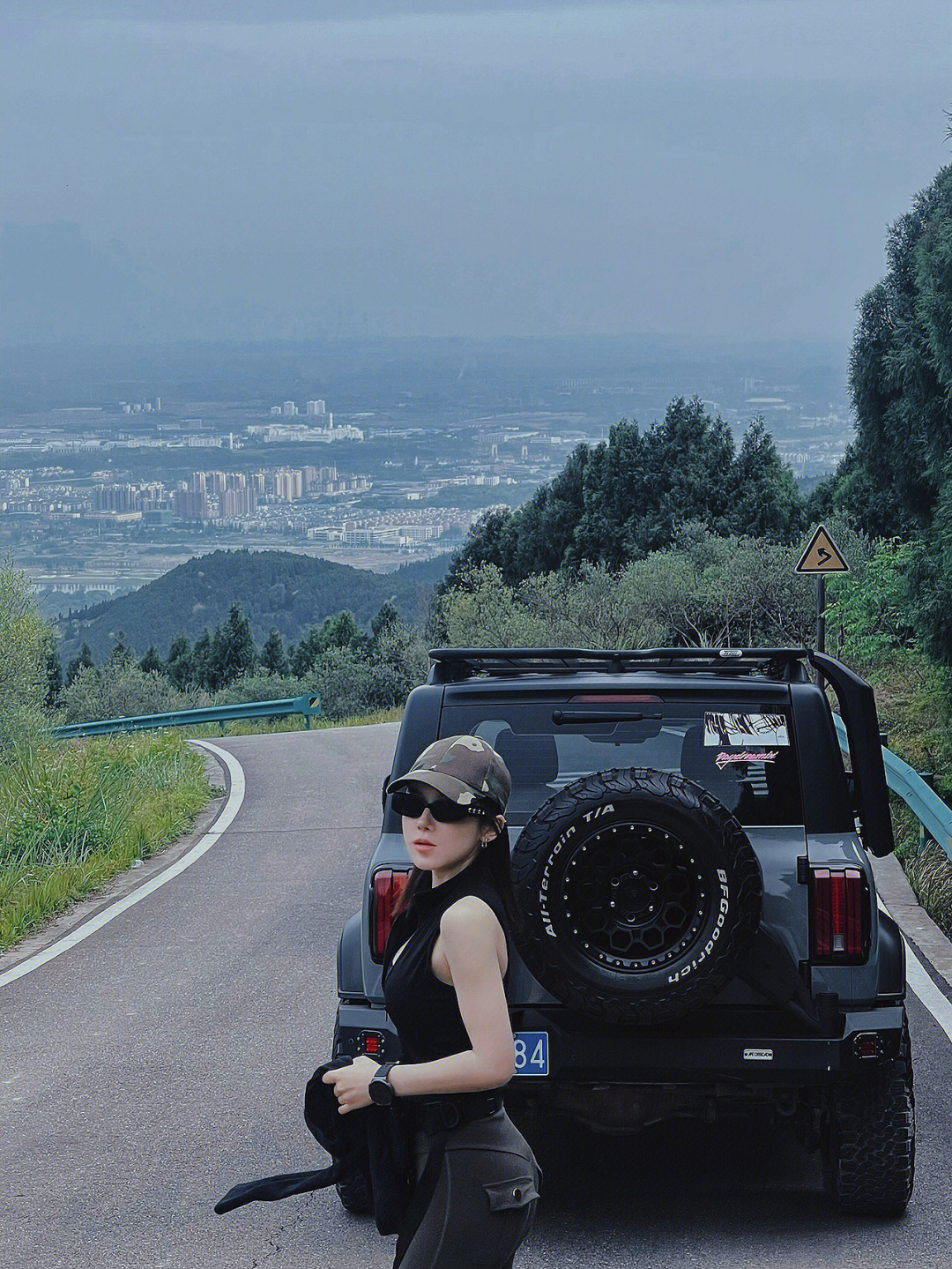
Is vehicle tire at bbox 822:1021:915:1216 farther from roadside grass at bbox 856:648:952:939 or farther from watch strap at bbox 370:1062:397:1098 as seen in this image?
roadside grass at bbox 856:648:952:939

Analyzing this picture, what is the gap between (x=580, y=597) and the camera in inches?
1998

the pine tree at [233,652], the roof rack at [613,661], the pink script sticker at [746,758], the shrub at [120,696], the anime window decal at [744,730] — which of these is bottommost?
the pine tree at [233,652]

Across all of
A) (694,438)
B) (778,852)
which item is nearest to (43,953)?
(778,852)

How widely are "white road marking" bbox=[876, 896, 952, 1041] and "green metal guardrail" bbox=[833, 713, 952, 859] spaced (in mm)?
794

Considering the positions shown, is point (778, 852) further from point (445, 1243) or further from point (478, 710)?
point (445, 1243)

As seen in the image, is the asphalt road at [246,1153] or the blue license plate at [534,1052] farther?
the asphalt road at [246,1153]

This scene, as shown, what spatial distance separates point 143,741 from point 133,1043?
47.5 feet

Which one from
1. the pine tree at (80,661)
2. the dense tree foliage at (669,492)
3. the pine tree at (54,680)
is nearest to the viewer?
the dense tree foliage at (669,492)

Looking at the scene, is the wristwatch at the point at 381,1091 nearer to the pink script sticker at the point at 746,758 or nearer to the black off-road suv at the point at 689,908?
the black off-road suv at the point at 689,908

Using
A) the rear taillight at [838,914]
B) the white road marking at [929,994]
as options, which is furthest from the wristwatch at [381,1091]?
the white road marking at [929,994]

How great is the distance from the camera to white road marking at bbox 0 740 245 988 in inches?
391

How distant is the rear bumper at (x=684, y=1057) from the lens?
15.6 feet

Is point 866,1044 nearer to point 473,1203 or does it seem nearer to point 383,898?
point 383,898

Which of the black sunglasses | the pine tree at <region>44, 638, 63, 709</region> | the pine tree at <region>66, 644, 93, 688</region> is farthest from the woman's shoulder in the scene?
the pine tree at <region>66, 644, 93, 688</region>
